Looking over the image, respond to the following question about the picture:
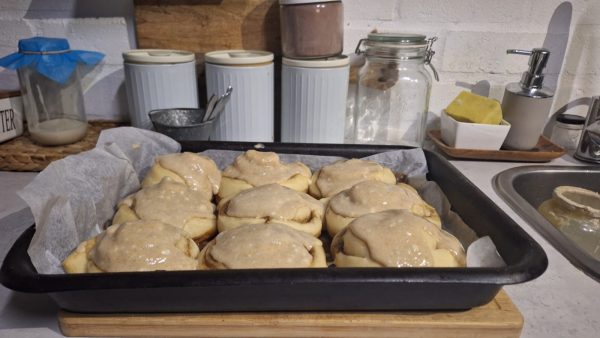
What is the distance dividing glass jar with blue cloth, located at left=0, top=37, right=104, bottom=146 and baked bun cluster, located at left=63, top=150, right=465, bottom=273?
0.38 m

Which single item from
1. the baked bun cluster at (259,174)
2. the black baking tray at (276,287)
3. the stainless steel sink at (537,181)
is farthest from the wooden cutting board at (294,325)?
the stainless steel sink at (537,181)

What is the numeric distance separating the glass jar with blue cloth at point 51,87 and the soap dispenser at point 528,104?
3.93 ft

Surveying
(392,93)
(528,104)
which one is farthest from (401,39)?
(528,104)

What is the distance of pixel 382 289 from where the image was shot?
23.7 inches

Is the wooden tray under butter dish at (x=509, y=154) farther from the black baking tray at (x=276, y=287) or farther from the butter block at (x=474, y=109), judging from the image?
the black baking tray at (x=276, y=287)

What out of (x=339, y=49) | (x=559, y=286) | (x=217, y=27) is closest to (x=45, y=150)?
(x=217, y=27)

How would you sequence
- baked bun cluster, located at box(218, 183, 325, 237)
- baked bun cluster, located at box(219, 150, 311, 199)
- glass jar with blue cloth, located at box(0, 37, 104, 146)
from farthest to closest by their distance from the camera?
glass jar with blue cloth, located at box(0, 37, 104, 146), baked bun cluster, located at box(219, 150, 311, 199), baked bun cluster, located at box(218, 183, 325, 237)

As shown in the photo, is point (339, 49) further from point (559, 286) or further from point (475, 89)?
point (559, 286)

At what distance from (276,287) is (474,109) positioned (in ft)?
2.97

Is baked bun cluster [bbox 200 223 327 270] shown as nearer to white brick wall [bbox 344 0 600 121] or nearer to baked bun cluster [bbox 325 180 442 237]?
baked bun cluster [bbox 325 180 442 237]

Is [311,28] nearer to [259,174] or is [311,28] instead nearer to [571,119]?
A: [259,174]

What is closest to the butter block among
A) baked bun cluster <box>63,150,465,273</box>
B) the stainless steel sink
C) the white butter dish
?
the white butter dish

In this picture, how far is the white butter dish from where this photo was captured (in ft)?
4.02

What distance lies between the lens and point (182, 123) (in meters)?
1.19
